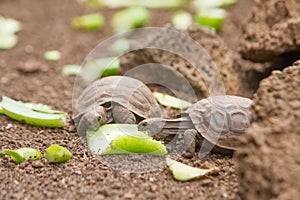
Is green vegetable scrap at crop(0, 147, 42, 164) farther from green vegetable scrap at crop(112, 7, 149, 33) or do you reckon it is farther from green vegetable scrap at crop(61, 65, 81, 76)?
green vegetable scrap at crop(112, 7, 149, 33)

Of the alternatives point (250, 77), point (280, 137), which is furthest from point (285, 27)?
point (280, 137)

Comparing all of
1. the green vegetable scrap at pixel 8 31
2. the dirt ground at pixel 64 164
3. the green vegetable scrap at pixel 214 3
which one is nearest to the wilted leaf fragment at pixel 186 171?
the dirt ground at pixel 64 164

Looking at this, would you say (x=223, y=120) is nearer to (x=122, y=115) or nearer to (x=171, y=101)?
(x=122, y=115)

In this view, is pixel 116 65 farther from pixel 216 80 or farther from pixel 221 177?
pixel 221 177

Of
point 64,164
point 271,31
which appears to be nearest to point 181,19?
point 271,31

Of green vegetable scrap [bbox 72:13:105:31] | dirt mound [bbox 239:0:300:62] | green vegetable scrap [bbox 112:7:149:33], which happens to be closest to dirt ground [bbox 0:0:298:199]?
green vegetable scrap [bbox 72:13:105:31]

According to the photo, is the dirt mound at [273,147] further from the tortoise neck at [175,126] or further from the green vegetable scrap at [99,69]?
the green vegetable scrap at [99,69]
